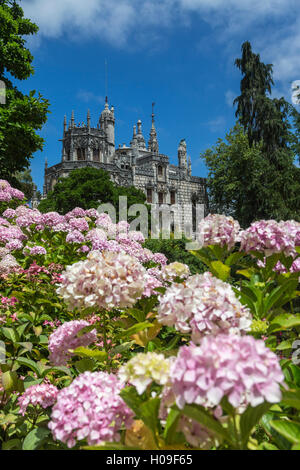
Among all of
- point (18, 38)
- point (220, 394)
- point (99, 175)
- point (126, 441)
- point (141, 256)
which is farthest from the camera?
point (99, 175)

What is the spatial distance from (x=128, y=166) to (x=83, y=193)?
1840cm

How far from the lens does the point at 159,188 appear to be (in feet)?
158

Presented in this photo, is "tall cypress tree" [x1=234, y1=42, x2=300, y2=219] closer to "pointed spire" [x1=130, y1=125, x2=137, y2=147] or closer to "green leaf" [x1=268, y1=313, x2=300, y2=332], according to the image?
"green leaf" [x1=268, y1=313, x2=300, y2=332]

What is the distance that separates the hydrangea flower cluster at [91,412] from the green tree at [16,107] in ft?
38.9

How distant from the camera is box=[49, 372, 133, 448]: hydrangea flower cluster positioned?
137 cm

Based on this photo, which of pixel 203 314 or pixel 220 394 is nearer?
pixel 220 394

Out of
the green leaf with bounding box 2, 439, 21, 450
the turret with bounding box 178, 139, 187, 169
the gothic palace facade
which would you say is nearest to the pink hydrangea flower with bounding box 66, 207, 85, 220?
the green leaf with bounding box 2, 439, 21, 450

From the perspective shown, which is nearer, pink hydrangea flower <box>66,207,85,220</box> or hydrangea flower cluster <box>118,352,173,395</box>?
hydrangea flower cluster <box>118,352,173,395</box>

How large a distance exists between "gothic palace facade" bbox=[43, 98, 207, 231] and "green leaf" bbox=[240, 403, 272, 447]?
138 ft

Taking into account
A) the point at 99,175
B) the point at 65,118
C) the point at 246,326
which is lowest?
the point at 246,326

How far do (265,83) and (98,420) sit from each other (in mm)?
34504

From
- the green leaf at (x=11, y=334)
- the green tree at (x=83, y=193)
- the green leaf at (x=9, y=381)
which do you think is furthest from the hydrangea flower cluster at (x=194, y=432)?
the green tree at (x=83, y=193)
